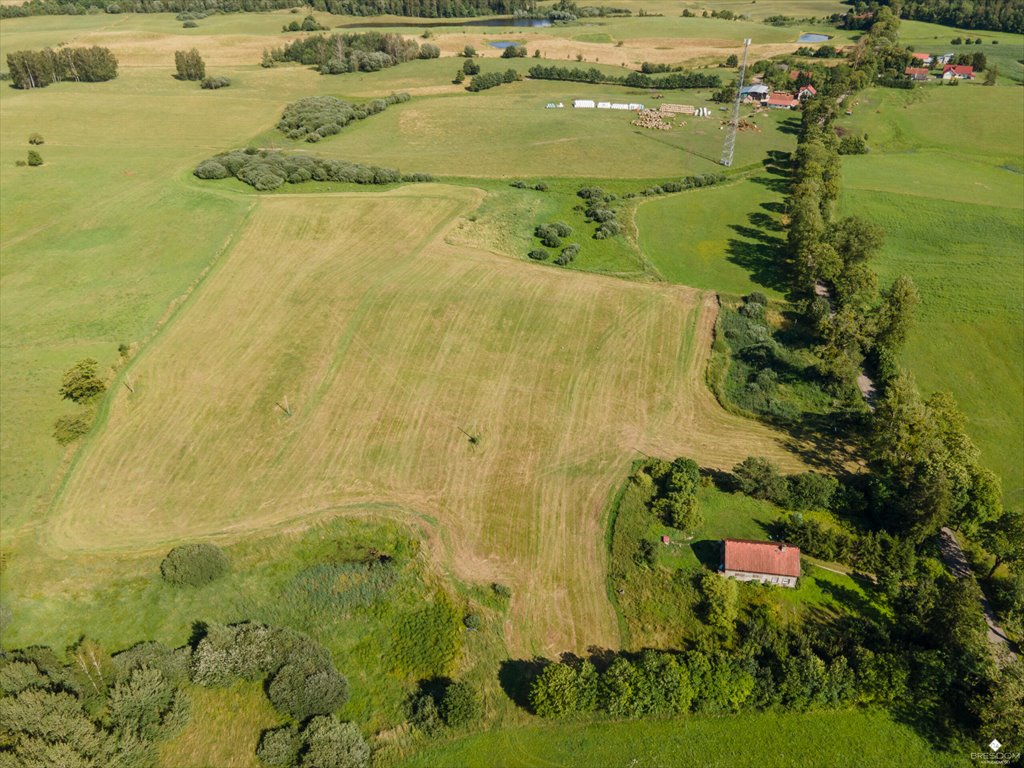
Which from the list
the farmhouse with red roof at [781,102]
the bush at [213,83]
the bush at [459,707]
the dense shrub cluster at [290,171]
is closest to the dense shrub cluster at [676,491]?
the bush at [459,707]

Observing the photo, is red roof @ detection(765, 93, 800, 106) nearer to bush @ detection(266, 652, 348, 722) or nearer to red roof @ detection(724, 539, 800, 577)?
red roof @ detection(724, 539, 800, 577)

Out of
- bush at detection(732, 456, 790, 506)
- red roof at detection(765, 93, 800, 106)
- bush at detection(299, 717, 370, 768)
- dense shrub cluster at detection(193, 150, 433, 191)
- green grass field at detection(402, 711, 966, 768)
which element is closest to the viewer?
bush at detection(299, 717, 370, 768)

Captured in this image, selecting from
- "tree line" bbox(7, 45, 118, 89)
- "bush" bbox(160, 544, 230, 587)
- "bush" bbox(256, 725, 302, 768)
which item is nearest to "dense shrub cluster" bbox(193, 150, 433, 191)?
"bush" bbox(160, 544, 230, 587)

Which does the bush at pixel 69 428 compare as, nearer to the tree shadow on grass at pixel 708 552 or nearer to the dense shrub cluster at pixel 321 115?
the tree shadow on grass at pixel 708 552

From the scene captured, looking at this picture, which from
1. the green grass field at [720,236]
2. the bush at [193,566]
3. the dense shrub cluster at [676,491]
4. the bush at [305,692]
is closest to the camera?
the bush at [305,692]

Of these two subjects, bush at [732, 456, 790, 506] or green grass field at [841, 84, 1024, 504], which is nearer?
bush at [732, 456, 790, 506]

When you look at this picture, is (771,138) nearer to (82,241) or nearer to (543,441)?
(543,441)

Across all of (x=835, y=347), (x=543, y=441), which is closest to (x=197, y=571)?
(x=543, y=441)
